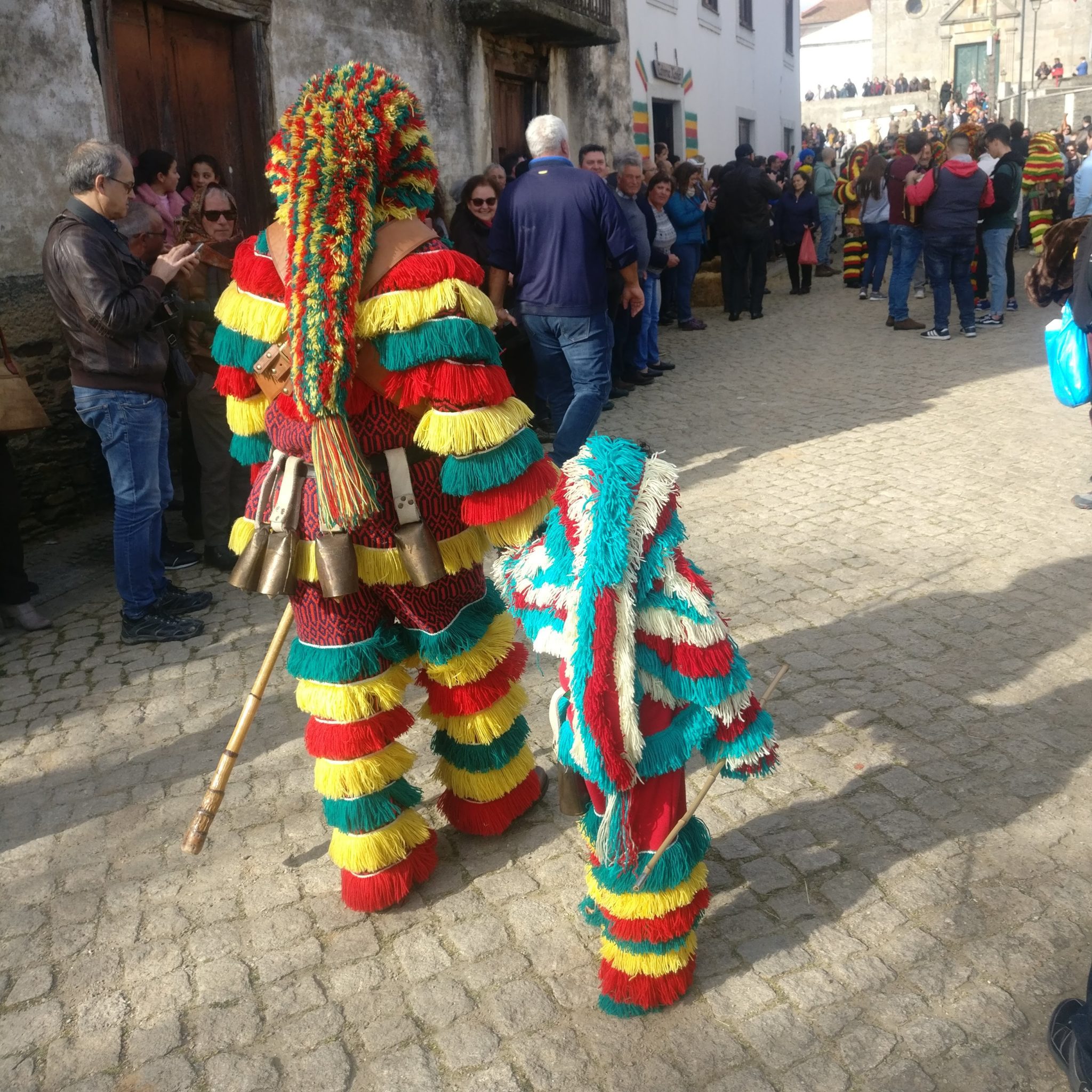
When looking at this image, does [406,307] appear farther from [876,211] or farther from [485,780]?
[876,211]

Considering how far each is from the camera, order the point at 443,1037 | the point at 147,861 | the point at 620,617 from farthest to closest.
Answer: the point at 147,861
the point at 443,1037
the point at 620,617

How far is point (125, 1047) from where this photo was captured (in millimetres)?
2635

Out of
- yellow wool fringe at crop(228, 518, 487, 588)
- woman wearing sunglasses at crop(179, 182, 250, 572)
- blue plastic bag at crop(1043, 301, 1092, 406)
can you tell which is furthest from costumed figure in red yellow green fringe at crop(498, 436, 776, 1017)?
woman wearing sunglasses at crop(179, 182, 250, 572)

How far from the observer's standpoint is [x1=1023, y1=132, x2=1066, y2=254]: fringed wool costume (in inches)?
563

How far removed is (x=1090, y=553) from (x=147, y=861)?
4.47 meters

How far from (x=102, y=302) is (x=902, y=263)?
9314mm

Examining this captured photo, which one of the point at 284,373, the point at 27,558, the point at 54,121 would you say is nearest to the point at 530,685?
the point at 284,373

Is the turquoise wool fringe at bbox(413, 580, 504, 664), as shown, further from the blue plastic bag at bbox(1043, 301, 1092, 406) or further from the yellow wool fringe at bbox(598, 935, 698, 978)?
the blue plastic bag at bbox(1043, 301, 1092, 406)

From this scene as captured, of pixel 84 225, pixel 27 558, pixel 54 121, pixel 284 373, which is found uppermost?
pixel 54 121

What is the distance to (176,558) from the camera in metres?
5.94

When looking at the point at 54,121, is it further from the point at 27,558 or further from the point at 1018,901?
the point at 1018,901

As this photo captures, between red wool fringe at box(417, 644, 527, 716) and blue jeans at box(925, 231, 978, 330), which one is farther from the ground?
blue jeans at box(925, 231, 978, 330)

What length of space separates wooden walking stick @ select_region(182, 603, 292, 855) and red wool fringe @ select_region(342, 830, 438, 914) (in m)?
0.41

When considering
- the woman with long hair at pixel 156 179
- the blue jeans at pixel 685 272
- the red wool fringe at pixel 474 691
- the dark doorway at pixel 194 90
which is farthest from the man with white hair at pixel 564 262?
the blue jeans at pixel 685 272
